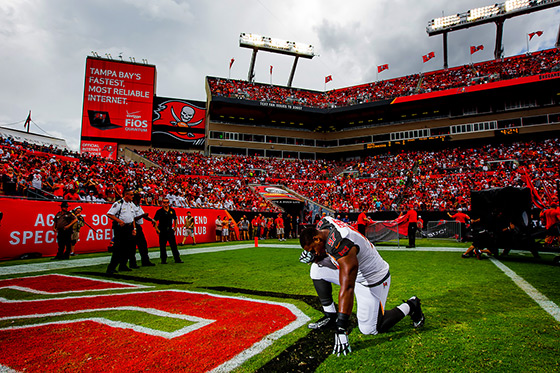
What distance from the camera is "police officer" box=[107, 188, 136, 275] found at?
728 centimetres

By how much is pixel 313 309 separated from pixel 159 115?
44788mm

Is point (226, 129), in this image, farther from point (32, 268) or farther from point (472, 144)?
point (32, 268)

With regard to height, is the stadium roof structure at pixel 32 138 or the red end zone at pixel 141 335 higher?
the stadium roof structure at pixel 32 138

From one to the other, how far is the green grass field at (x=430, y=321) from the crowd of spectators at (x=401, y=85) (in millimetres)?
39500

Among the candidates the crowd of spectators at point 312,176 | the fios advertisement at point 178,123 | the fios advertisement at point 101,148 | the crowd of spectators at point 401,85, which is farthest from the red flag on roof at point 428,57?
the fios advertisement at point 101,148

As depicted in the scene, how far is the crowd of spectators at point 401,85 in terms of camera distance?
1449 inches

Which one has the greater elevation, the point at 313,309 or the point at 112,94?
the point at 112,94

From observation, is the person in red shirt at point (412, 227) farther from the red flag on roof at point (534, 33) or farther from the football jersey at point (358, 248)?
the red flag on roof at point (534, 33)

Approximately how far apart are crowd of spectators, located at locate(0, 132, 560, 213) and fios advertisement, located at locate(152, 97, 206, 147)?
4.96m

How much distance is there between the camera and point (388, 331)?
3447 millimetres

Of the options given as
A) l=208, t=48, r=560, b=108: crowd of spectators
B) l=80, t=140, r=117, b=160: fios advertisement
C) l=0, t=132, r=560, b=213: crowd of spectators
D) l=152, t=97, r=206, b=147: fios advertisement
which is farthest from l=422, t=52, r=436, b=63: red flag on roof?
l=80, t=140, r=117, b=160: fios advertisement

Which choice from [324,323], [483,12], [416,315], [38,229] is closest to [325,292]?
[324,323]

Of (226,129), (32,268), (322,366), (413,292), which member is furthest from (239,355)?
(226,129)

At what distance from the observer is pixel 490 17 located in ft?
135
